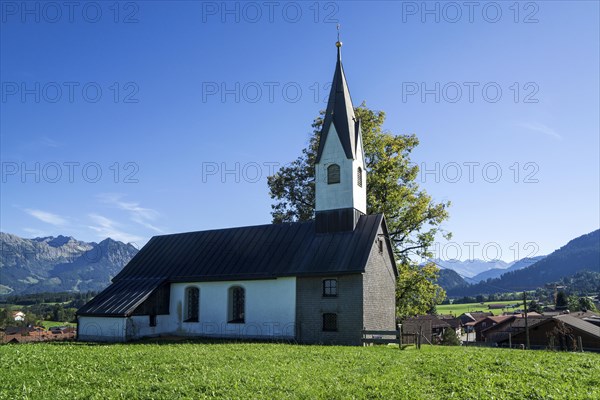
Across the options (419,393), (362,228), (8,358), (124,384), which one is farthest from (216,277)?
(419,393)

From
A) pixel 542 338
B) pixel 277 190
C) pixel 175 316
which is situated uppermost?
pixel 277 190

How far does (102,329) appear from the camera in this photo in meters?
28.6

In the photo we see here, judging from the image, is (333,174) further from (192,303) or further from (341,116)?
(192,303)

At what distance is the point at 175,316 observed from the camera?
30.8 metres

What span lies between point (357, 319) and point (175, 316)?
12973 mm

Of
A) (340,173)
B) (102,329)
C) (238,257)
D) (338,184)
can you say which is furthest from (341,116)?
(102,329)

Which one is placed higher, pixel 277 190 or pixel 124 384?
pixel 277 190

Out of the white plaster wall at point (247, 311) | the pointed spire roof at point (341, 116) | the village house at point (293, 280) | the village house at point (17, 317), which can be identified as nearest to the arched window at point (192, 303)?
the village house at point (293, 280)

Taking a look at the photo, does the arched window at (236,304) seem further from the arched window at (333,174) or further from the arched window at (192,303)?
the arched window at (333,174)

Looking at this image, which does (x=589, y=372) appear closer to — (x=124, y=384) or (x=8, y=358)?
A: (x=124, y=384)

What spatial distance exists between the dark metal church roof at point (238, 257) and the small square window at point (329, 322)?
241cm

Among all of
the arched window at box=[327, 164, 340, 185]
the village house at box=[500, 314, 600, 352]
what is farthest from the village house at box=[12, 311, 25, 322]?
the arched window at box=[327, 164, 340, 185]

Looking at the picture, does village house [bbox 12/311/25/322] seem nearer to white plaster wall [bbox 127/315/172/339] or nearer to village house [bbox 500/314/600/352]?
white plaster wall [bbox 127/315/172/339]

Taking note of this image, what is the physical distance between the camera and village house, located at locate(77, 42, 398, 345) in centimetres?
2542
